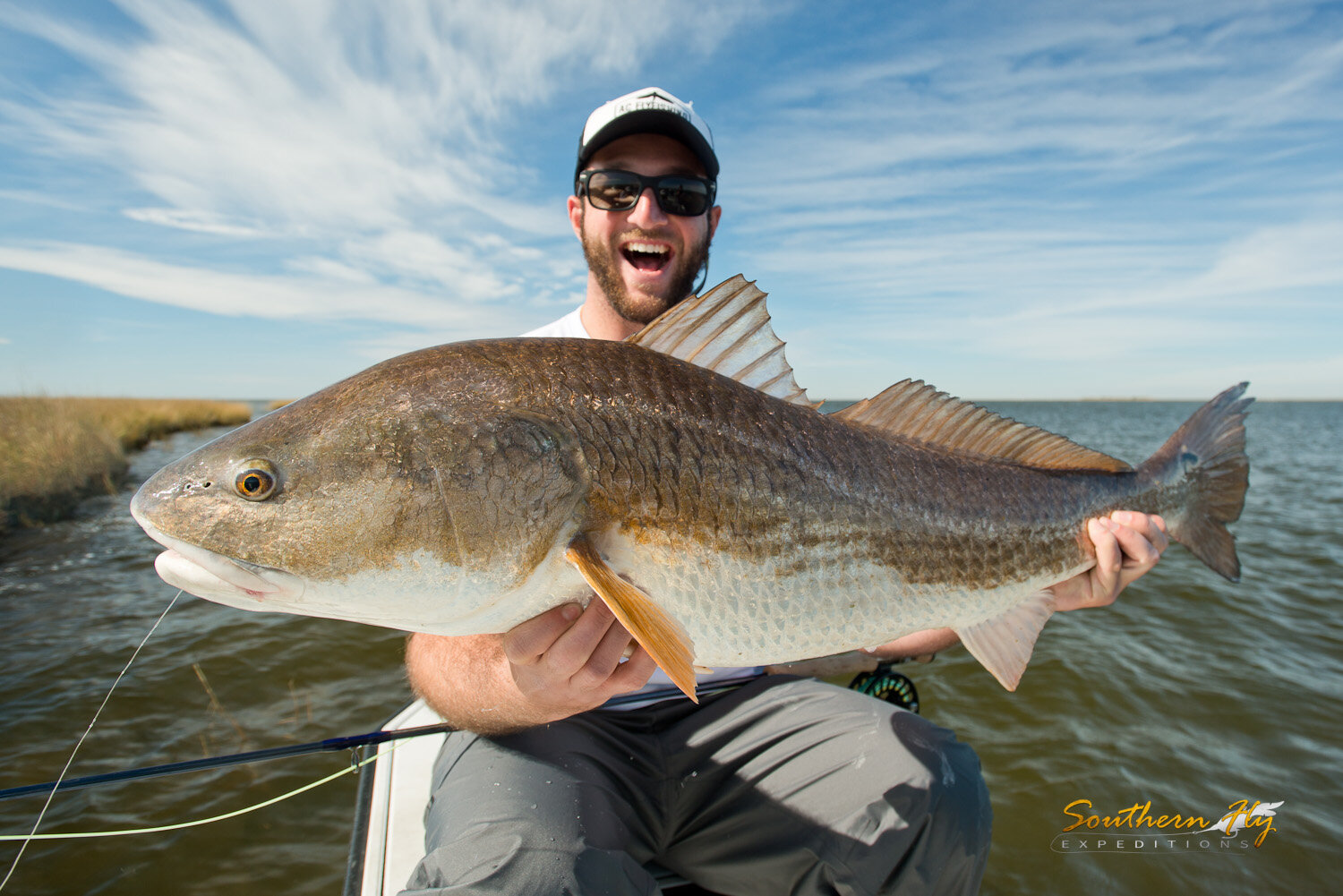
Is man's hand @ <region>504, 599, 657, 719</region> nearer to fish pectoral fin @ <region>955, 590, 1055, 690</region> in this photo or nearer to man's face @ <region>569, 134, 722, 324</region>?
fish pectoral fin @ <region>955, 590, 1055, 690</region>

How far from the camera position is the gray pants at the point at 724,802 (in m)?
2.21

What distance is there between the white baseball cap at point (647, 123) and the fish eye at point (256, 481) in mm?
3018

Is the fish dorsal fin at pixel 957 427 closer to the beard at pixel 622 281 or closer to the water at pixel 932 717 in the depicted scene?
the beard at pixel 622 281

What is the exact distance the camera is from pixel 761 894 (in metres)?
2.68

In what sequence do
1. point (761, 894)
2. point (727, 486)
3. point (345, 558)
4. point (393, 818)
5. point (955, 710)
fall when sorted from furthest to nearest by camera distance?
point (955, 710) < point (393, 818) < point (761, 894) < point (727, 486) < point (345, 558)

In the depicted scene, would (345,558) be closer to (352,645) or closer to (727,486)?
(727,486)

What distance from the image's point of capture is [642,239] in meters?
3.80

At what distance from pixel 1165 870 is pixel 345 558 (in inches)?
226

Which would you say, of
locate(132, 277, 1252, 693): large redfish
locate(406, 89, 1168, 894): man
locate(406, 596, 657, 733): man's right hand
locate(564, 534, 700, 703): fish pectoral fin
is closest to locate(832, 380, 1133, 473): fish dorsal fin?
locate(132, 277, 1252, 693): large redfish

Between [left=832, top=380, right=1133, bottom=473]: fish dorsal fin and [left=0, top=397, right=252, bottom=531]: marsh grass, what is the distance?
667 inches

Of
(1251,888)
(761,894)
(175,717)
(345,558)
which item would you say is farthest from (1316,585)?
(175,717)

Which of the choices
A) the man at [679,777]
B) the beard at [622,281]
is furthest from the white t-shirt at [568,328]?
the man at [679,777]

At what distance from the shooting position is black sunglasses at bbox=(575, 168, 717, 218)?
12.3 feet

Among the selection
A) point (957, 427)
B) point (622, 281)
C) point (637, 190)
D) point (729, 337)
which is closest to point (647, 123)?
point (637, 190)
